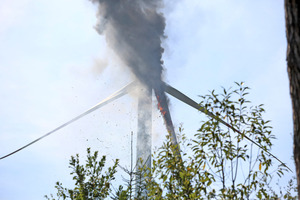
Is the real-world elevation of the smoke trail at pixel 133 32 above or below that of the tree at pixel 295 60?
above

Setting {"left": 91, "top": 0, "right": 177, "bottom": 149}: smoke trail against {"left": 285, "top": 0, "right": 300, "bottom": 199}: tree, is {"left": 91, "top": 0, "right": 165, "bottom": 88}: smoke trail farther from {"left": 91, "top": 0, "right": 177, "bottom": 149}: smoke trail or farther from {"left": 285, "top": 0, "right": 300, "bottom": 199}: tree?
{"left": 285, "top": 0, "right": 300, "bottom": 199}: tree

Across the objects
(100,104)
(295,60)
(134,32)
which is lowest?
(295,60)

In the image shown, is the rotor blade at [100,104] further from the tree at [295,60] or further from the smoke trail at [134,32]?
the tree at [295,60]

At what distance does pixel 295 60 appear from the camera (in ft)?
18.8

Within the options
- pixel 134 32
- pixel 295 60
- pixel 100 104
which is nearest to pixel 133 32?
pixel 134 32

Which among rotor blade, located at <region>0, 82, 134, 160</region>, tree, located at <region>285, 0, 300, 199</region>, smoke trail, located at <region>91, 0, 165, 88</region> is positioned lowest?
tree, located at <region>285, 0, 300, 199</region>

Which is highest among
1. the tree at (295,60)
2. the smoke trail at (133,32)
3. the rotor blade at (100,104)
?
the smoke trail at (133,32)

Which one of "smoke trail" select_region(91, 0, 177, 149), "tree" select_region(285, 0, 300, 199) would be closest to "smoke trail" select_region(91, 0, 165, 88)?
"smoke trail" select_region(91, 0, 177, 149)

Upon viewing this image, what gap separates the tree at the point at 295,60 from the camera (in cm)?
568

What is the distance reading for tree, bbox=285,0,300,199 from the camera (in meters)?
5.68

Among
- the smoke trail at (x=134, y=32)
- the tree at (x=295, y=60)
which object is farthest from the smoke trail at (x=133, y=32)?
the tree at (x=295, y=60)

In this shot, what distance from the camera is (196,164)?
31.3 feet

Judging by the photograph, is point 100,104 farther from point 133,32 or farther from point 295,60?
point 295,60

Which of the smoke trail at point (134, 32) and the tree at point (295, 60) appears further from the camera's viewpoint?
the smoke trail at point (134, 32)
